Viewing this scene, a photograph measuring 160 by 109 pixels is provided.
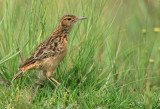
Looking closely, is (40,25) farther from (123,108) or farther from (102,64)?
(123,108)

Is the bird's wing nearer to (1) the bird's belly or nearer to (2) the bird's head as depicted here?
(1) the bird's belly

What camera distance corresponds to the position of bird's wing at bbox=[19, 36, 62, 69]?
5867 millimetres

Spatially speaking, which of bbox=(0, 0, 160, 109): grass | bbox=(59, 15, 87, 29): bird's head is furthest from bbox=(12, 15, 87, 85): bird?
bbox=(0, 0, 160, 109): grass

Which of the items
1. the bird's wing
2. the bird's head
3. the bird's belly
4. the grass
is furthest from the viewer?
the bird's head

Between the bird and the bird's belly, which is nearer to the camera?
the bird

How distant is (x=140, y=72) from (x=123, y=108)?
4.88ft

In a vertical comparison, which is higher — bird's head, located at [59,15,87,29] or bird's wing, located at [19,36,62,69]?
bird's head, located at [59,15,87,29]

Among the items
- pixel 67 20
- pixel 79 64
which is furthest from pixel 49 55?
pixel 67 20

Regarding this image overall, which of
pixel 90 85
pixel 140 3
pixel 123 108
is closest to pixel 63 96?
pixel 90 85

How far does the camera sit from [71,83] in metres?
6.12

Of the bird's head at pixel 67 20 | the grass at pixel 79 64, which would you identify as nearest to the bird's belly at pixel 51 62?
the grass at pixel 79 64

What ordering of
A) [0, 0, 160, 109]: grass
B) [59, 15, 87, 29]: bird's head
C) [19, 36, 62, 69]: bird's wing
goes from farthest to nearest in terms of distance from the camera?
[59, 15, 87, 29]: bird's head, [19, 36, 62, 69]: bird's wing, [0, 0, 160, 109]: grass

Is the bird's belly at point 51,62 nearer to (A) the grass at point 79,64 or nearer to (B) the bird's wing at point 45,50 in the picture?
(B) the bird's wing at point 45,50

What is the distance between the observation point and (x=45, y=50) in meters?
6.01
